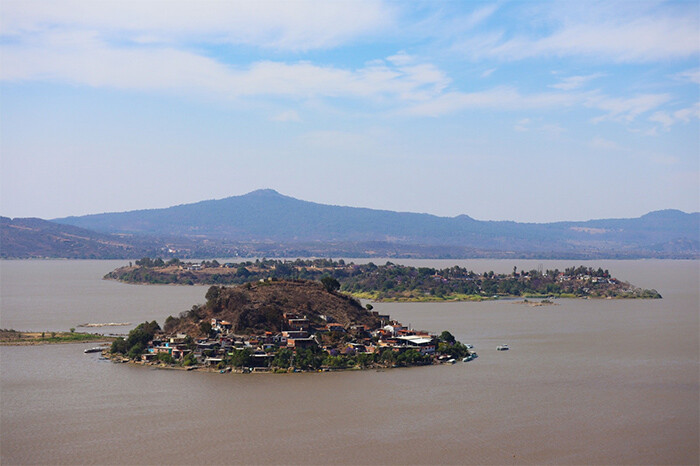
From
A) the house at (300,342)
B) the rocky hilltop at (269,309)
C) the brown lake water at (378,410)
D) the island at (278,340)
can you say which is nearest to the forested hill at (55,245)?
the rocky hilltop at (269,309)

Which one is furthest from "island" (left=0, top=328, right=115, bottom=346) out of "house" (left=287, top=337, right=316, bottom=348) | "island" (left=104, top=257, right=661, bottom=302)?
"island" (left=104, top=257, right=661, bottom=302)

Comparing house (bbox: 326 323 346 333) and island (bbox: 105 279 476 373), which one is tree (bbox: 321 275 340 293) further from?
house (bbox: 326 323 346 333)

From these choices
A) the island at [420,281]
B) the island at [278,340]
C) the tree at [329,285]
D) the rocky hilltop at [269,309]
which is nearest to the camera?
the island at [278,340]

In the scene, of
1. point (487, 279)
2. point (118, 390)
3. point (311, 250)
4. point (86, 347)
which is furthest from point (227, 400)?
point (311, 250)

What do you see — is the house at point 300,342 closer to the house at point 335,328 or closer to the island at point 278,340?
the island at point 278,340

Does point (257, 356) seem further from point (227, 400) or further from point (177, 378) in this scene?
point (227, 400)

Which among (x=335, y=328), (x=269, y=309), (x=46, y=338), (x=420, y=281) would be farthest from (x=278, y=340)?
(x=420, y=281)
